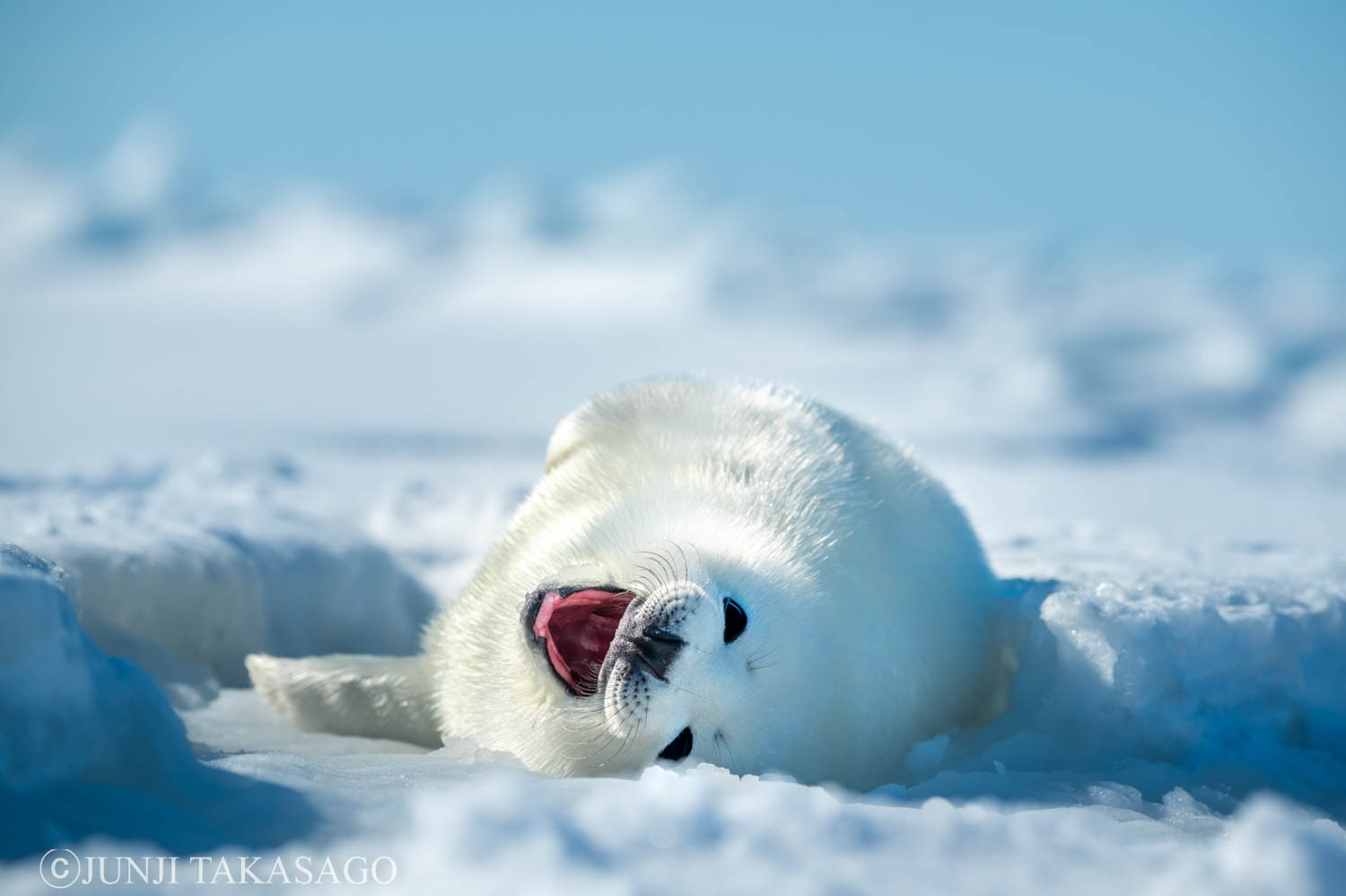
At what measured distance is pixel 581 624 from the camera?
238 cm

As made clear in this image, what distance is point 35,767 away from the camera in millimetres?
1689

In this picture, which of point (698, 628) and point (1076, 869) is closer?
point (1076, 869)

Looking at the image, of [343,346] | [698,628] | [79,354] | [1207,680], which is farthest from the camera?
[343,346]

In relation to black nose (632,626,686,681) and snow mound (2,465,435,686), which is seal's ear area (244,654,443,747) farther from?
black nose (632,626,686,681)

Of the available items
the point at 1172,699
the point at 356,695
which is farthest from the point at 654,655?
the point at 1172,699

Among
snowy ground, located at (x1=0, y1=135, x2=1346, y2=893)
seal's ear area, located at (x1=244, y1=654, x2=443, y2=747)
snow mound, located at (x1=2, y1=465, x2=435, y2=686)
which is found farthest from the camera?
snow mound, located at (x1=2, y1=465, x2=435, y2=686)

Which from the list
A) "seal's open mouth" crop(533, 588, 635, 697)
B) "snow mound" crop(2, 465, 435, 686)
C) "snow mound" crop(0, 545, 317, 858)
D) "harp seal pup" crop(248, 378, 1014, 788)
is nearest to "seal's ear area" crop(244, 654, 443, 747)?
"harp seal pup" crop(248, 378, 1014, 788)

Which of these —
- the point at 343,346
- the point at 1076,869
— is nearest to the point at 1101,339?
the point at 343,346

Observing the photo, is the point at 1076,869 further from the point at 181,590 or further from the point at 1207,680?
the point at 181,590

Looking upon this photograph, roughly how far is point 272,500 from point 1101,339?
1624 centimetres

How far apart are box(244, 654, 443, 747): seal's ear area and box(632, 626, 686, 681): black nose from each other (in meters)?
1.04

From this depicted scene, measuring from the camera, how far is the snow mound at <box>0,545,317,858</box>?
64.1 inches

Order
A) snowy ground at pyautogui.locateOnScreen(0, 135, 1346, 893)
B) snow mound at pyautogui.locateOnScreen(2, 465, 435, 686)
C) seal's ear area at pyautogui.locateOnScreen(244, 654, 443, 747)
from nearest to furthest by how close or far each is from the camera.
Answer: snowy ground at pyautogui.locateOnScreen(0, 135, 1346, 893) < seal's ear area at pyautogui.locateOnScreen(244, 654, 443, 747) < snow mound at pyautogui.locateOnScreen(2, 465, 435, 686)

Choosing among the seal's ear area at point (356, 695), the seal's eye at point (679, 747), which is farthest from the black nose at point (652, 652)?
the seal's ear area at point (356, 695)
